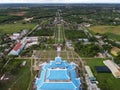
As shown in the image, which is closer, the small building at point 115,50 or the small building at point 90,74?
the small building at point 90,74

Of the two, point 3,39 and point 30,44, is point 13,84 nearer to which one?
point 30,44

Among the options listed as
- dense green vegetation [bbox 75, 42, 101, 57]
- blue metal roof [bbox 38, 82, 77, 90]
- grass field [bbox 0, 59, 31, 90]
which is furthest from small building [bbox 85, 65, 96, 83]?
grass field [bbox 0, 59, 31, 90]

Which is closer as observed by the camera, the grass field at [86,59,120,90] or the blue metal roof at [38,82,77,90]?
the blue metal roof at [38,82,77,90]

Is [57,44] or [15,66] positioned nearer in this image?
[15,66]

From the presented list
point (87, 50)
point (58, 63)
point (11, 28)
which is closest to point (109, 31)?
point (87, 50)

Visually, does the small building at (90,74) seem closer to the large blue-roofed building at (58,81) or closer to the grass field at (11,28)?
the large blue-roofed building at (58,81)

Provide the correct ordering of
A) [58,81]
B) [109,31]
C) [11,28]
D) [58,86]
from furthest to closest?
[11,28] → [109,31] → [58,81] → [58,86]

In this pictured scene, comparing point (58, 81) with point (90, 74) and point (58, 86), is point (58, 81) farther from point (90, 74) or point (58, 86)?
point (90, 74)

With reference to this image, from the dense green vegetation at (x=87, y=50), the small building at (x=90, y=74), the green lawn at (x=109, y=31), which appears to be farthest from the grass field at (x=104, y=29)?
the small building at (x=90, y=74)

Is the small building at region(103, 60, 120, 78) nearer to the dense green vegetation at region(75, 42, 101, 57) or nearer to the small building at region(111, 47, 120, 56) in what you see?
the dense green vegetation at region(75, 42, 101, 57)

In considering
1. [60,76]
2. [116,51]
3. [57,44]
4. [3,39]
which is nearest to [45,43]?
[57,44]

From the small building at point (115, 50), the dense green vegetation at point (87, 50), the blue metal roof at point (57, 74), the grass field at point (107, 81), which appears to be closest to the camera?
the blue metal roof at point (57, 74)
